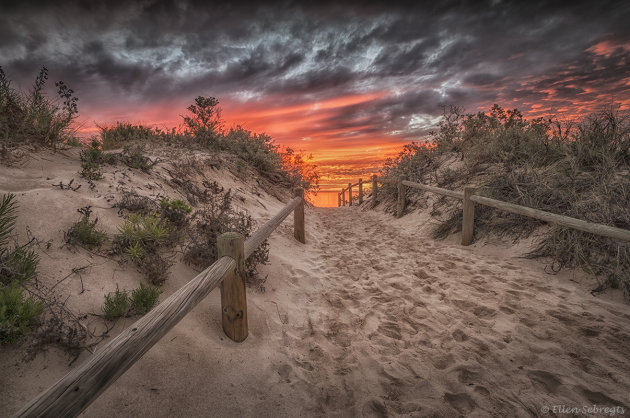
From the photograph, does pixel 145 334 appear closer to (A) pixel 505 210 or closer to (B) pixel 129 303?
(B) pixel 129 303

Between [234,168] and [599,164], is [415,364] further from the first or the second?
[234,168]

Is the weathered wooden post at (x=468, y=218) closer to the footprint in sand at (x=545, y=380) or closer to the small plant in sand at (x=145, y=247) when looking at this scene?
the footprint in sand at (x=545, y=380)

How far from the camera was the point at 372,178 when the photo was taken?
12.0m

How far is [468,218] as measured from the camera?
211 inches

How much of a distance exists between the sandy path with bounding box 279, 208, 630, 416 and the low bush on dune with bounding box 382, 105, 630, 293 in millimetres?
514

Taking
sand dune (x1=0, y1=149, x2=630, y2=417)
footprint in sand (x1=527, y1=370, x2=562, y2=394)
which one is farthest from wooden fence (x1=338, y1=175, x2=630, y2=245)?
footprint in sand (x1=527, y1=370, x2=562, y2=394)

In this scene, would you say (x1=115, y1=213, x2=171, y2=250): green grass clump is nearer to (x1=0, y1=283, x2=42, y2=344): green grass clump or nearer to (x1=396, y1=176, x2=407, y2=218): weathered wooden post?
(x1=0, y1=283, x2=42, y2=344): green grass clump

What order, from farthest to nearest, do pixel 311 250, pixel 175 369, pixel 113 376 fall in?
pixel 311 250 → pixel 175 369 → pixel 113 376

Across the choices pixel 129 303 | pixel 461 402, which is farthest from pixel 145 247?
pixel 461 402

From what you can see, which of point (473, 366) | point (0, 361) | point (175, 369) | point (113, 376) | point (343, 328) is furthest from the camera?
point (343, 328)

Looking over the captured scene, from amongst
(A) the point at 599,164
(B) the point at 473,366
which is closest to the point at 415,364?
(B) the point at 473,366

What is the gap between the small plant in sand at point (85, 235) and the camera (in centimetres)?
261

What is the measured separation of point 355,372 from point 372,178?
33.8ft

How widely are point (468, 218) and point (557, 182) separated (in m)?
1.53
